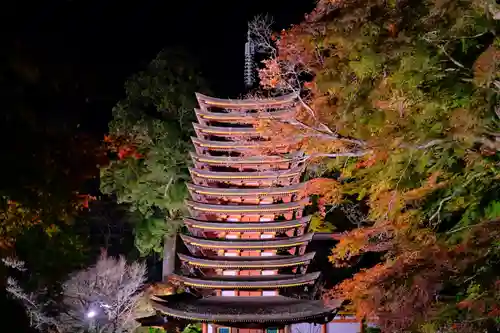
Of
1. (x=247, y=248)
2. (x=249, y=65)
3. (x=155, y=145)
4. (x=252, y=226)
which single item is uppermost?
(x=249, y=65)

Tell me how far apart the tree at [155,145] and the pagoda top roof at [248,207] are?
219 inches

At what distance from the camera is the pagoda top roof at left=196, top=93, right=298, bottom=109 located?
1656 cm

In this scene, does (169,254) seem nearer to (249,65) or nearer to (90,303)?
(90,303)

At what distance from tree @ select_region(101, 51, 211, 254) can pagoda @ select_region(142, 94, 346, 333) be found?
4.37 m

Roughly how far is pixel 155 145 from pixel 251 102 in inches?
246

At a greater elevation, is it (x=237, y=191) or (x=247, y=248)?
(x=237, y=191)

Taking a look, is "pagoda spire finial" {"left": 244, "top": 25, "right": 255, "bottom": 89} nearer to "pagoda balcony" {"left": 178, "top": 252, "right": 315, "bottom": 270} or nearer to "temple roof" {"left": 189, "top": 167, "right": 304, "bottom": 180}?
"temple roof" {"left": 189, "top": 167, "right": 304, "bottom": 180}

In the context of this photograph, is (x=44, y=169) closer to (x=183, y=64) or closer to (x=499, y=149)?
(x=499, y=149)

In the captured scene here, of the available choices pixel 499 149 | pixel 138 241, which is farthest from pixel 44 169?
pixel 138 241

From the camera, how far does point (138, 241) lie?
2189 centimetres

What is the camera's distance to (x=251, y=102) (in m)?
16.7

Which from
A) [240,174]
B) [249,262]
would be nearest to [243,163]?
[240,174]

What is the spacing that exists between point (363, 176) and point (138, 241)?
1518cm

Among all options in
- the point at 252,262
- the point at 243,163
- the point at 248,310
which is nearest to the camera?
the point at 248,310
